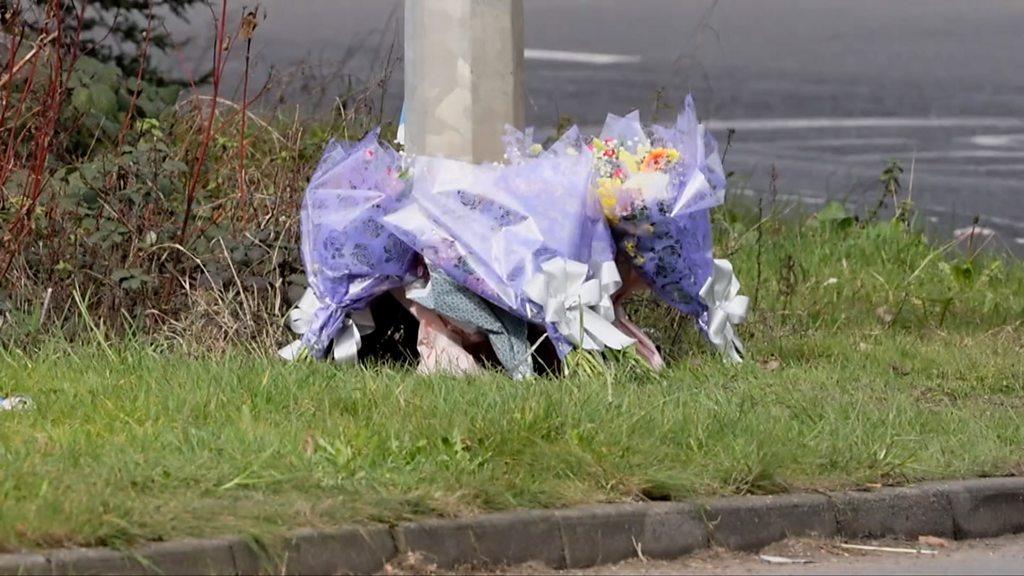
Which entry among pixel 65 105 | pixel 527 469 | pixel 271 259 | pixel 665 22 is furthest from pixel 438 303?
pixel 665 22

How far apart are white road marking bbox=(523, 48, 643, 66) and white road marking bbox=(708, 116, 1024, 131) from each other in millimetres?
1778

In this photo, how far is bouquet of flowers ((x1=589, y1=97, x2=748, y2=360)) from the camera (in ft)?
25.0

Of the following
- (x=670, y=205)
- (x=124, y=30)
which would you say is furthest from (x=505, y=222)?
(x=124, y=30)

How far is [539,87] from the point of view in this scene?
14883 millimetres

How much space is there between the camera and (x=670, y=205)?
25.0ft

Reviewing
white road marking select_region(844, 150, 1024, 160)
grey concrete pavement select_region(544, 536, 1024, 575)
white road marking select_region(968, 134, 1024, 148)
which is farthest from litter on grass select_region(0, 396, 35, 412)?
white road marking select_region(968, 134, 1024, 148)

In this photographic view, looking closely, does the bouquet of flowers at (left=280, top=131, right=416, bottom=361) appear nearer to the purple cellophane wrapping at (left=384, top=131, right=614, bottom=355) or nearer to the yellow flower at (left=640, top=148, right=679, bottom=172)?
the purple cellophane wrapping at (left=384, top=131, right=614, bottom=355)

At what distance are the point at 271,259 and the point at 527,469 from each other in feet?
8.62

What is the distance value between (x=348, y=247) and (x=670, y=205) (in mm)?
1198

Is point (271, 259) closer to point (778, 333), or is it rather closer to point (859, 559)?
point (778, 333)

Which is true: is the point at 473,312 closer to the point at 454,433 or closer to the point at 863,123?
the point at 454,433

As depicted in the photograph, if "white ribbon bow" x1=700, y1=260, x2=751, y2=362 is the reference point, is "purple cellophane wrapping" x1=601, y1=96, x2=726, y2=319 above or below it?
above

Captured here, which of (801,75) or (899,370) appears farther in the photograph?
(801,75)

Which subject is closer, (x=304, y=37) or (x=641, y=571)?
(x=641, y=571)
